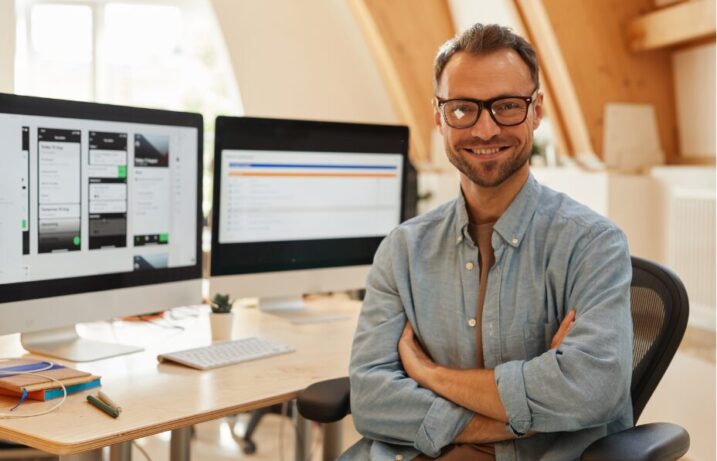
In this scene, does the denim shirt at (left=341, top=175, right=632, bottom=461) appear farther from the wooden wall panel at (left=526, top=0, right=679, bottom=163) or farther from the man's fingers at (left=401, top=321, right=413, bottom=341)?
→ the wooden wall panel at (left=526, top=0, right=679, bottom=163)

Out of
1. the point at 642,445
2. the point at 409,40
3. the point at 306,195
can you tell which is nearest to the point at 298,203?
the point at 306,195

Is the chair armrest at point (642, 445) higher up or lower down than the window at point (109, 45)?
lower down

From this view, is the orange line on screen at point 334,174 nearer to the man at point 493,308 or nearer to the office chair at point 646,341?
the man at point 493,308

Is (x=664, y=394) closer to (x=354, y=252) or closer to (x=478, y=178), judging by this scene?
(x=354, y=252)

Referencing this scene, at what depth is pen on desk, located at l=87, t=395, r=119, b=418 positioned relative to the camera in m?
1.59

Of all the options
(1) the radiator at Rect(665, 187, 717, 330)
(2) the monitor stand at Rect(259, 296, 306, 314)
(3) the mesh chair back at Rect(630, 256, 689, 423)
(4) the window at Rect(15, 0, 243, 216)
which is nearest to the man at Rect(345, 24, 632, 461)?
(3) the mesh chair back at Rect(630, 256, 689, 423)

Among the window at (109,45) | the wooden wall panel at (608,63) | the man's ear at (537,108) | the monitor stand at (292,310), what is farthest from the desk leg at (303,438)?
the window at (109,45)

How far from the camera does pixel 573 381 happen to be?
4.96 feet

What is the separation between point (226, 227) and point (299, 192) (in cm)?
25

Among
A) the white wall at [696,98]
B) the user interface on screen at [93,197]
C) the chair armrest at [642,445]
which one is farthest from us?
the white wall at [696,98]

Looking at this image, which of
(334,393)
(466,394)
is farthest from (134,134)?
(466,394)

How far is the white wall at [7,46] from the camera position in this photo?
8.11 feet

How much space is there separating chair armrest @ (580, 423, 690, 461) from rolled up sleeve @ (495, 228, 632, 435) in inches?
2.8

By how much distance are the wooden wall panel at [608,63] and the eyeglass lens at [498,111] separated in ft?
7.51
